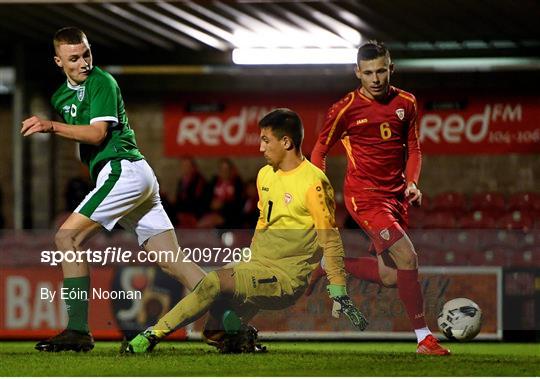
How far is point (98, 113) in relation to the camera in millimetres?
7746

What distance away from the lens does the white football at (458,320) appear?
7.90 m

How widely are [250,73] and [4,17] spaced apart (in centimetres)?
351

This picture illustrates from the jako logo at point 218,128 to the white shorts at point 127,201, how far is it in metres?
8.36

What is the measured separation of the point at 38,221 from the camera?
16.7 metres

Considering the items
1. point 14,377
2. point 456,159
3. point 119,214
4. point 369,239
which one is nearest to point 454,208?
point 456,159

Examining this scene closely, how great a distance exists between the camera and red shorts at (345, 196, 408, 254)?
26.5 ft

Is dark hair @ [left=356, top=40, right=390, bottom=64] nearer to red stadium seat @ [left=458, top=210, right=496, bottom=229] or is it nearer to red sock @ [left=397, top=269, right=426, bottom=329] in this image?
red sock @ [left=397, top=269, right=426, bottom=329]

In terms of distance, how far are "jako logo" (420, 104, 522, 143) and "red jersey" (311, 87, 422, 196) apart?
7.69 meters

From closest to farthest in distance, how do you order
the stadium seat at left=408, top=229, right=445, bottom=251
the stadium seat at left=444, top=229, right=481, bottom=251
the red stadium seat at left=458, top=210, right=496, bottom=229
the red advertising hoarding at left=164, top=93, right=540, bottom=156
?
the stadium seat at left=408, top=229, right=445, bottom=251, the stadium seat at left=444, top=229, right=481, bottom=251, the red stadium seat at left=458, top=210, right=496, bottom=229, the red advertising hoarding at left=164, top=93, right=540, bottom=156

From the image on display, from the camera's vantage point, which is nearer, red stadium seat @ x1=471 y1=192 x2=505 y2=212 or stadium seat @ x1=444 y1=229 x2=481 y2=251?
stadium seat @ x1=444 y1=229 x2=481 y2=251

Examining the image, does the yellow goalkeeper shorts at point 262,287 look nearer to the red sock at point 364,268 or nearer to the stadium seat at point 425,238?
the red sock at point 364,268

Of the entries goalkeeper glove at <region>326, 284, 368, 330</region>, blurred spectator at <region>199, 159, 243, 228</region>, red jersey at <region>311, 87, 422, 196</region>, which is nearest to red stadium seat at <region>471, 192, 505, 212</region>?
blurred spectator at <region>199, 159, 243, 228</region>

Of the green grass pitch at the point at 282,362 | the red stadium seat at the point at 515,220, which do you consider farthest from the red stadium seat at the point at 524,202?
the green grass pitch at the point at 282,362

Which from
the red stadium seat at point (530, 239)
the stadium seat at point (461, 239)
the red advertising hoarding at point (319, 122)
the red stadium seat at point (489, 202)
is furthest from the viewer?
the red advertising hoarding at point (319, 122)
